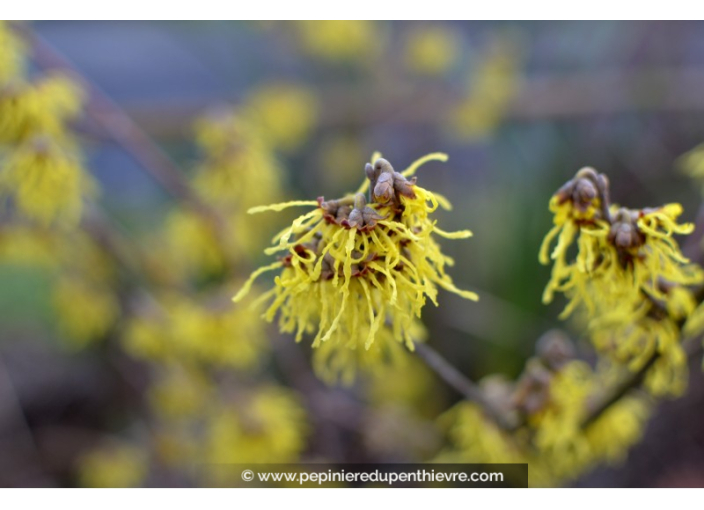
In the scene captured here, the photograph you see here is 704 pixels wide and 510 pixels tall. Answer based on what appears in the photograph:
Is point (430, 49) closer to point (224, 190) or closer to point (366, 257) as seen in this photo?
point (224, 190)

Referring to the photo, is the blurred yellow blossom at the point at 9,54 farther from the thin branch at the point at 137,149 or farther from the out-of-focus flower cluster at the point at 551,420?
the out-of-focus flower cluster at the point at 551,420

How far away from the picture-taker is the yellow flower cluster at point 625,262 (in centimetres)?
77

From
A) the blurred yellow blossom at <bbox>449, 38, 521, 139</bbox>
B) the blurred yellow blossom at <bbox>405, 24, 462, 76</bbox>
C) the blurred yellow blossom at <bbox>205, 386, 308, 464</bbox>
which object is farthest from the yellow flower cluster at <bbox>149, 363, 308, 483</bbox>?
the blurred yellow blossom at <bbox>405, 24, 462, 76</bbox>

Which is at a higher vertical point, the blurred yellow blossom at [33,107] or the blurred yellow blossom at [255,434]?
the blurred yellow blossom at [33,107]

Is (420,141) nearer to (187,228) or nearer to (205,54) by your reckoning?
(205,54)

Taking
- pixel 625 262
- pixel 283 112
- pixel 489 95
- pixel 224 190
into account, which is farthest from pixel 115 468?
Result: pixel 489 95

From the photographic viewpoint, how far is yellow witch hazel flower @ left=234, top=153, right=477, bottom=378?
0.69m

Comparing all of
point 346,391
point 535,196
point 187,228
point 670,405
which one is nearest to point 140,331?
point 187,228

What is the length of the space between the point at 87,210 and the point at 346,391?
108 centimetres

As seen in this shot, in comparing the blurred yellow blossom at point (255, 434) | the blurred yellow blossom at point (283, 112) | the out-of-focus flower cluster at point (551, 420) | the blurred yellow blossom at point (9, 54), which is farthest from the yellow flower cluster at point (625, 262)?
the blurred yellow blossom at point (283, 112)

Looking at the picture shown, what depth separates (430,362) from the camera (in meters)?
0.87

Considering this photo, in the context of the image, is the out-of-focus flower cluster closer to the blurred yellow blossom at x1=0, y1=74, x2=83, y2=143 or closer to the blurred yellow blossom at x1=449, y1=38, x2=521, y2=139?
the blurred yellow blossom at x1=0, y1=74, x2=83, y2=143

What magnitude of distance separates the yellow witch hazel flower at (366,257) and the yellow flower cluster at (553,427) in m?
0.36

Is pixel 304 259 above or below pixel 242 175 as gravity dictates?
below
